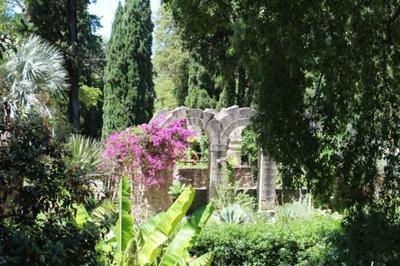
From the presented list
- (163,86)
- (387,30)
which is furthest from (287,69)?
(163,86)

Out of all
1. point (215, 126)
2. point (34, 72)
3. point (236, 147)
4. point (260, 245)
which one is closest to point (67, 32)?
point (34, 72)

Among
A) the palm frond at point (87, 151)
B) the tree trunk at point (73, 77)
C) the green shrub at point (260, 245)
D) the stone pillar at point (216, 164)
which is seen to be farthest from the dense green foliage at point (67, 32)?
the green shrub at point (260, 245)

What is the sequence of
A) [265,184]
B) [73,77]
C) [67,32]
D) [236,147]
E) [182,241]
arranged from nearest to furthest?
[182,241] → [265,184] → [73,77] → [236,147] → [67,32]

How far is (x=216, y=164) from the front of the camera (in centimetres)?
1470

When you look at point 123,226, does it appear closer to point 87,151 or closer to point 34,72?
point 87,151

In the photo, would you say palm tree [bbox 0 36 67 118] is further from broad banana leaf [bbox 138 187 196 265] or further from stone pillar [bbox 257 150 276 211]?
broad banana leaf [bbox 138 187 196 265]

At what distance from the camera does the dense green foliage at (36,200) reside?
333 cm

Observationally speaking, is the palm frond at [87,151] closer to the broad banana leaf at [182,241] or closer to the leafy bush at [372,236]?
the broad banana leaf at [182,241]

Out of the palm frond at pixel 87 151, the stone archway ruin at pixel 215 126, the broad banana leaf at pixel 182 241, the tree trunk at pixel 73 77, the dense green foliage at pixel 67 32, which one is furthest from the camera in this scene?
the tree trunk at pixel 73 77

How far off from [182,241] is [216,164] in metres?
8.40

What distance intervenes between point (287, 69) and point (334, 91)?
2.37ft

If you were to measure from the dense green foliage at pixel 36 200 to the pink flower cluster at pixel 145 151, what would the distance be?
8331 mm

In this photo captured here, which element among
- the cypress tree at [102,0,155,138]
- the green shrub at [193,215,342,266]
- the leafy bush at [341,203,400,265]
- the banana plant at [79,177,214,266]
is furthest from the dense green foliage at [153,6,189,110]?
the leafy bush at [341,203,400,265]

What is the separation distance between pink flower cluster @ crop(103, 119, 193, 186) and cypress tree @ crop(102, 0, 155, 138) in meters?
12.6
